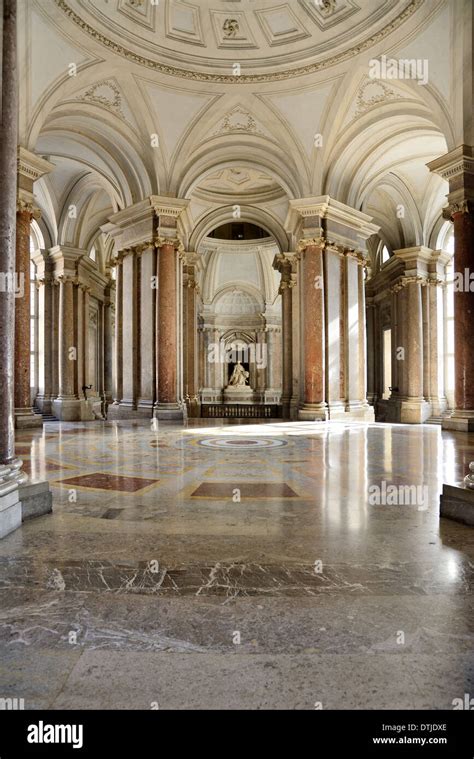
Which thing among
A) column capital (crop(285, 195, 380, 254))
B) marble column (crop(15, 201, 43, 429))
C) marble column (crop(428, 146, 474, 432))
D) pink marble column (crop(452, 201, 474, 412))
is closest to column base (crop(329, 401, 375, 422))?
marble column (crop(428, 146, 474, 432))

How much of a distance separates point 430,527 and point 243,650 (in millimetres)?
2252

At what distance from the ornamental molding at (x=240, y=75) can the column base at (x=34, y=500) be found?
12287 millimetres

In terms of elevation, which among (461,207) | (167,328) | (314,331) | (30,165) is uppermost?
(30,165)

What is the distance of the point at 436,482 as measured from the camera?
5090 millimetres

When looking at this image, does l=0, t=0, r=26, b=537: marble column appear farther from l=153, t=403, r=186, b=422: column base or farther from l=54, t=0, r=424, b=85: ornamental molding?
l=153, t=403, r=186, b=422: column base

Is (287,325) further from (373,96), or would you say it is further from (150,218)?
(373,96)

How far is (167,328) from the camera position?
49.6ft

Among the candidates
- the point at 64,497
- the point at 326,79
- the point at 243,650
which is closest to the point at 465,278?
the point at 326,79

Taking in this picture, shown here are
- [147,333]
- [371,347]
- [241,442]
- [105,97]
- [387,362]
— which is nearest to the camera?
[241,442]

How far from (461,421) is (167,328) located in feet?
30.0

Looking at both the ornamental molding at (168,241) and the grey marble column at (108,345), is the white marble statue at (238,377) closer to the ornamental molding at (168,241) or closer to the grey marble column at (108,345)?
the grey marble column at (108,345)

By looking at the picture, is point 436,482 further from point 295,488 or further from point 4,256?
point 4,256

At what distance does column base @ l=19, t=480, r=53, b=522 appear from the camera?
3.72 m

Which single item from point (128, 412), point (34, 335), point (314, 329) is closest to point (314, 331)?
point (314, 329)
